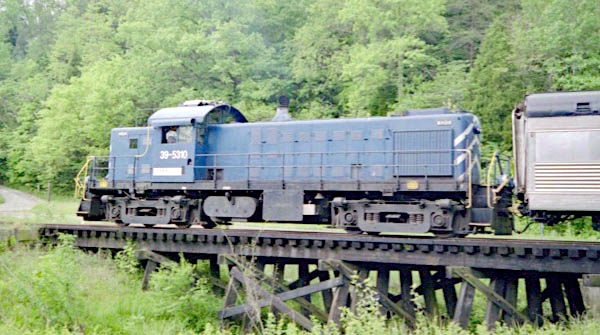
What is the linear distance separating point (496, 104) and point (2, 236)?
64.8 ft

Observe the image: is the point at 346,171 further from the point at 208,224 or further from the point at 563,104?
the point at 563,104

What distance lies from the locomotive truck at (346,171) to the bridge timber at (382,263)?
863 mm

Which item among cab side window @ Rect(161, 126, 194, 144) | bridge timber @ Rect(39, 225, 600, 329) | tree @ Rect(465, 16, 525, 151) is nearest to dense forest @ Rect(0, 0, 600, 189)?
tree @ Rect(465, 16, 525, 151)

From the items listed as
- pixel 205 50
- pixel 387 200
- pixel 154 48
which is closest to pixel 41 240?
pixel 387 200

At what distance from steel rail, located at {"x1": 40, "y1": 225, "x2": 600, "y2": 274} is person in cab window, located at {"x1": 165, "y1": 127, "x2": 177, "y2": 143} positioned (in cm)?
271

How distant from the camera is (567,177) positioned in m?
9.70

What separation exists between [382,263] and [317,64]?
2196 cm

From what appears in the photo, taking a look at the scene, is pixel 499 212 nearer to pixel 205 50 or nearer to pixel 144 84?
pixel 205 50

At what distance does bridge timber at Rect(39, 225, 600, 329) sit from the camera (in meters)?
9.38

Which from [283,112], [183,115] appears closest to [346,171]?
[283,112]

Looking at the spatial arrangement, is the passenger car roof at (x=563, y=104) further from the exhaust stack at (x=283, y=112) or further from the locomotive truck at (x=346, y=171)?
the exhaust stack at (x=283, y=112)

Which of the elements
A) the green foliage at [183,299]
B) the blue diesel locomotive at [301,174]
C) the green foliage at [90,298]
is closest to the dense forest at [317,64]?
the blue diesel locomotive at [301,174]

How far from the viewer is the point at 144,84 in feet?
103

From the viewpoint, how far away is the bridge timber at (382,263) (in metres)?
9.38
